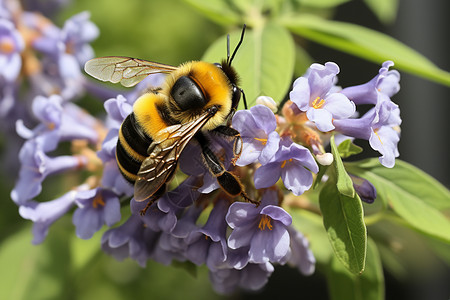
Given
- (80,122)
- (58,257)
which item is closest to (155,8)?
(80,122)

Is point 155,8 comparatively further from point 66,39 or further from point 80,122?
point 80,122

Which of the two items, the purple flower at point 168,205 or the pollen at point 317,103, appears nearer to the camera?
the pollen at point 317,103

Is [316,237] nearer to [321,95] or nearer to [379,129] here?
[379,129]

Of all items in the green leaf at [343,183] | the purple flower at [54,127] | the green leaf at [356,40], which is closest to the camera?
the green leaf at [343,183]

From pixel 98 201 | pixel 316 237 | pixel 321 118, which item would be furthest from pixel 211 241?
pixel 316 237

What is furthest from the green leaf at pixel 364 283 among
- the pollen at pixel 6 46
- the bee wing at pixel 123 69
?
the pollen at pixel 6 46

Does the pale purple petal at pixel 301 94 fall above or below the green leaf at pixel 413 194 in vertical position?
above

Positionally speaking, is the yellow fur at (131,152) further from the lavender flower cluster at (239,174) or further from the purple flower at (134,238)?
the purple flower at (134,238)
